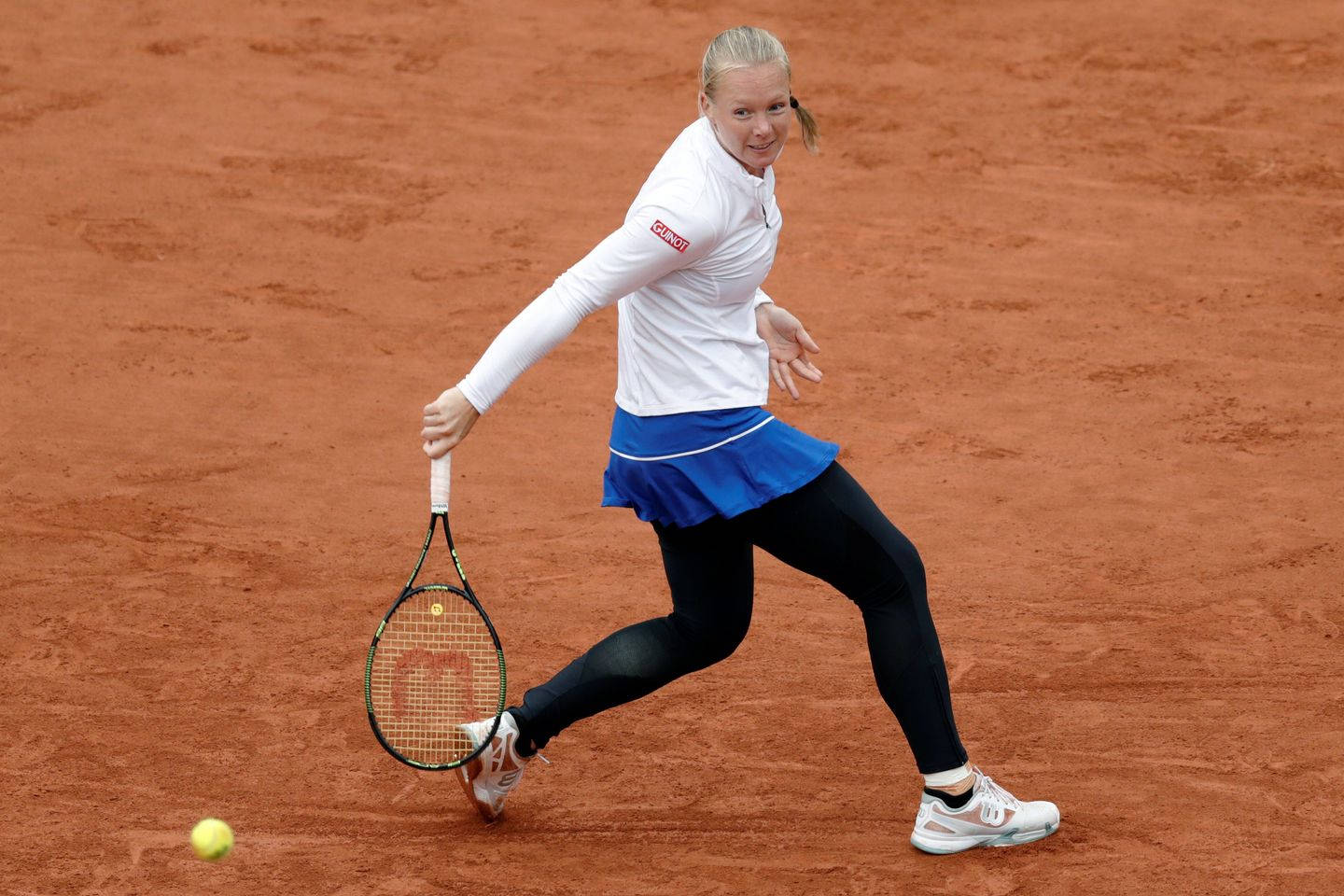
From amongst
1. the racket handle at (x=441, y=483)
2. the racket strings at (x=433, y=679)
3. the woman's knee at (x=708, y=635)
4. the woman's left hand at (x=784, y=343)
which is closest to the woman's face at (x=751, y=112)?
the woman's left hand at (x=784, y=343)

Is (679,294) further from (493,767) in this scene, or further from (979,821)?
(979,821)

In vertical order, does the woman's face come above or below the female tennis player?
above

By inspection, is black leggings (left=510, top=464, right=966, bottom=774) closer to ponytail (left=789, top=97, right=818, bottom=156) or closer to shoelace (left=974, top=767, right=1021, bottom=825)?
shoelace (left=974, top=767, right=1021, bottom=825)

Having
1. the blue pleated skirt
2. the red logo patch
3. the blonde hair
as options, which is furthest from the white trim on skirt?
the blonde hair

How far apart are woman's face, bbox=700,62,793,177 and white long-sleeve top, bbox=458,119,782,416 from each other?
3 centimetres

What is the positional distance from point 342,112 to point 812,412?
4173 millimetres

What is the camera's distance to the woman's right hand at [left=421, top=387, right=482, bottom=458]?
11.5ft

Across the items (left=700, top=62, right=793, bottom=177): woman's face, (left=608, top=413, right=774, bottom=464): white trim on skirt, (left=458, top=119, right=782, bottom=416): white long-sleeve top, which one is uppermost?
(left=700, top=62, right=793, bottom=177): woman's face

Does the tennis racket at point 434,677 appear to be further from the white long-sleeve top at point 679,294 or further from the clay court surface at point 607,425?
the white long-sleeve top at point 679,294

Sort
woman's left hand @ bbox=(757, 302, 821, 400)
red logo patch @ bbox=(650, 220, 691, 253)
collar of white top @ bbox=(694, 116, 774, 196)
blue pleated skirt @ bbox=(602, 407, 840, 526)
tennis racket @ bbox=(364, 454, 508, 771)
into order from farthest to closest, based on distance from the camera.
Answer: woman's left hand @ bbox=(757, 302, 821, 400), tennis racket @ bbox=(364, 454, 508, 771), blue pleated skirt @ bbox=(602, 407, 840, 526), collar of white top @ bbox=(694, 116, 774, 196), red logo patch @ bbox=(650, 220, 691, 253)

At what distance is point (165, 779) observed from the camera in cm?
445

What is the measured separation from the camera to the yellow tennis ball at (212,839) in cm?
382

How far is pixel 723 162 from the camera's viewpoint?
11.9 feet

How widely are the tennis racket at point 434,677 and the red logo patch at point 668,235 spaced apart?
0.73m
